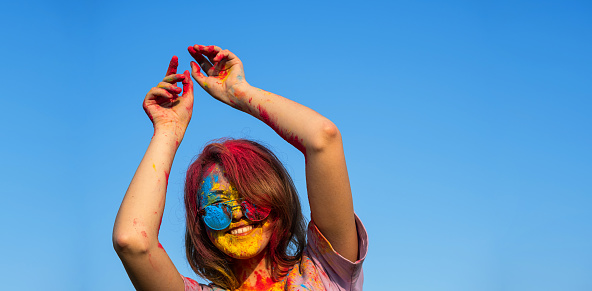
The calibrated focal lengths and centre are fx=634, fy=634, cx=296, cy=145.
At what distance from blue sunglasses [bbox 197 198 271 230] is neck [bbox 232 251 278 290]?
35cm

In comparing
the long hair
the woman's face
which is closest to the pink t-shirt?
the long hair

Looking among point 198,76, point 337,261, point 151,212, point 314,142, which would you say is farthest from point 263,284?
point 198,76

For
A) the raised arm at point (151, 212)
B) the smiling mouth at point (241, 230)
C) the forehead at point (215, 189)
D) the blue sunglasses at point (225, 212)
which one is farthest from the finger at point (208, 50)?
the smiling mouth at point (241, 230)

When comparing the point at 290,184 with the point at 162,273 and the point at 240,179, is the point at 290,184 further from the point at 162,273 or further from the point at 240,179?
the point at 162,273

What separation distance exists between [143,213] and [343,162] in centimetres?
114

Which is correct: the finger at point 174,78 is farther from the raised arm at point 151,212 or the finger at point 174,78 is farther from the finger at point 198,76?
the finger at point 198,76

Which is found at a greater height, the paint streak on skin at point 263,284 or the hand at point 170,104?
the hand at point 170,104

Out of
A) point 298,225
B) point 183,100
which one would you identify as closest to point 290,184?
point 298,225

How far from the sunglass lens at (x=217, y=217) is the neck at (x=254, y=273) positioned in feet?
1.25

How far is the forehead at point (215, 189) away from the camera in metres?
3.76

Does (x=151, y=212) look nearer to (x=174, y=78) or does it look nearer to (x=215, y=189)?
(x=215, y=189)

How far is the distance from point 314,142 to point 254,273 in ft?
3.29

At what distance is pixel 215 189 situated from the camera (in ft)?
12.4

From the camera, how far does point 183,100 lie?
412 cm
